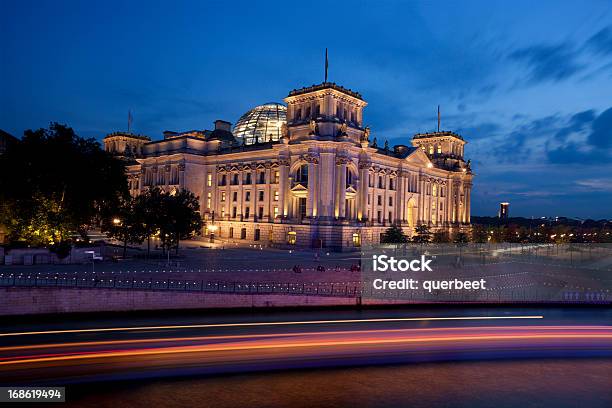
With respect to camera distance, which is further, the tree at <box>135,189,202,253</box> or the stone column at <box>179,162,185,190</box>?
the stone column at <box>179,162,185,190</box>

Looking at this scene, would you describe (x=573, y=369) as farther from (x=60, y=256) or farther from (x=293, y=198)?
(x=293, y=198)

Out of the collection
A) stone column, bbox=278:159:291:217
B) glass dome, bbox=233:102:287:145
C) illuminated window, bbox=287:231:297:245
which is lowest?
illuminated window, bbox=287:231:297:245

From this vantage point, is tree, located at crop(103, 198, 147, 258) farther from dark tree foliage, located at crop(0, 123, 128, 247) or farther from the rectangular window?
the rectangular window

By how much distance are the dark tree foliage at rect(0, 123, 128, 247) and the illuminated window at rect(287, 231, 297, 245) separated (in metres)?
33.7

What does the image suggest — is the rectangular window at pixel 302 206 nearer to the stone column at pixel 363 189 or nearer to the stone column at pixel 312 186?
the stone column at pixel 312 186

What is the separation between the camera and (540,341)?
78.0ft

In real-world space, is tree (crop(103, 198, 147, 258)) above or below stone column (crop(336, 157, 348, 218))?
below

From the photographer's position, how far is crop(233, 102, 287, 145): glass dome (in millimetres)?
109875

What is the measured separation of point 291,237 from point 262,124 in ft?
144

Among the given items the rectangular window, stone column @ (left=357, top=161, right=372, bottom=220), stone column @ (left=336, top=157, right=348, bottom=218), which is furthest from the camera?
stone column @ (left=357, top=161, right=372, bottom=220)

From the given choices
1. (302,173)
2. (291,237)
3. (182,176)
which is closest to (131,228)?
(291,237)

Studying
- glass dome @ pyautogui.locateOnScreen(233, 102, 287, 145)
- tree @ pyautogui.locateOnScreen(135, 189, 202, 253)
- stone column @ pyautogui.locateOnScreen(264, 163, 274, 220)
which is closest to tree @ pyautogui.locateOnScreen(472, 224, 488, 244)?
stone column @ pyautogui.locateOnScreen(264, 163, 274, 220)

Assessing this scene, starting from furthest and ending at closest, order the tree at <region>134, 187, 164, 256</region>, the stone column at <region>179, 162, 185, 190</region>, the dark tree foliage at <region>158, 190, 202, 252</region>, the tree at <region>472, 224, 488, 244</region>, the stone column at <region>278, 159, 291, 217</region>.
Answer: the tree at <region>472, 224, 488, 244</region> → the stone column at <region>179, 162, 185, 190</region> → the stone column at <region>278, 159, 291, 217</region> → the tree at <region>134, 187, 164, 256</region> → the dark tree foliage at <region>158, 190, 202, 252</region>

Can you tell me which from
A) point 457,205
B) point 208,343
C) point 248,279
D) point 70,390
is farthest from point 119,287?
point 457,205
